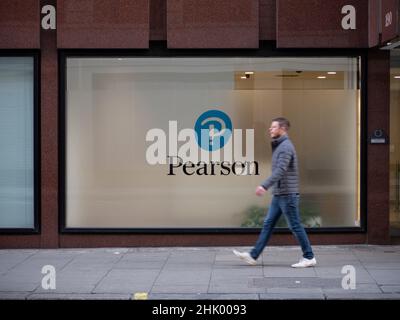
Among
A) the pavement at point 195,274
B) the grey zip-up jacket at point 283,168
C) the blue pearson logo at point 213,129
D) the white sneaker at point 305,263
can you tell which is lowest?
the pavement at point 195,274

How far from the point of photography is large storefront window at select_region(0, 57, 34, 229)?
43.9ft

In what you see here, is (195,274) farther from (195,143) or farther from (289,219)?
(195,143)

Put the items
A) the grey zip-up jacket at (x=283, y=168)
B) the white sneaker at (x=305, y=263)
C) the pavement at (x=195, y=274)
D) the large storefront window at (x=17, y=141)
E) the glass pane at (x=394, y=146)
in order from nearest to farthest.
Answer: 1. the pavement at (x=195, y=274)
2. the grey zip-up jacket at (x=283, y=168)
3. the white sneaker at (x=305, y=263)
4. the large storefront window at (x=17, y=141)
5. the glass pane at (x=394, y=146)

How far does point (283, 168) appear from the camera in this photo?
1126cm

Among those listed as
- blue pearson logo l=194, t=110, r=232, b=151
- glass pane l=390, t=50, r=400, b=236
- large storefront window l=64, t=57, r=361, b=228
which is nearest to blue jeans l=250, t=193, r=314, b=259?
large storefront window l=64, t=57, r=361, b=228

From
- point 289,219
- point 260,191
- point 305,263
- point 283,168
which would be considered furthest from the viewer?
point 305,263

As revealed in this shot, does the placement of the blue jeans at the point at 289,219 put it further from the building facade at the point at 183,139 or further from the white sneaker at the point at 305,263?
the building facade at the point at 183,139

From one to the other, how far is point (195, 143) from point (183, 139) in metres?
0.20

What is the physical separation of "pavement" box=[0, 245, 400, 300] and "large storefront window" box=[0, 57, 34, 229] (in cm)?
67

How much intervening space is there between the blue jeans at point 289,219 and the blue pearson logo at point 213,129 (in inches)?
87.0

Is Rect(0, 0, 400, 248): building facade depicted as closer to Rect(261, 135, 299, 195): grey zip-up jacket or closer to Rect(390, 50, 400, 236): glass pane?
Rect(390, 50, 400, 236): glass pane

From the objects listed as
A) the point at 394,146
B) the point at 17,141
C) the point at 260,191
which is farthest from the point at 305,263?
→ the point at 17,141

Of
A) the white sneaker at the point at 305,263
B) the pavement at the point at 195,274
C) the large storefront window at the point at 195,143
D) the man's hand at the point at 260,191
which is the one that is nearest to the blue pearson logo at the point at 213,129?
the large storefront window at the point at 195,143

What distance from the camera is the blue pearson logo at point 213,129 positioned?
44.0ft
